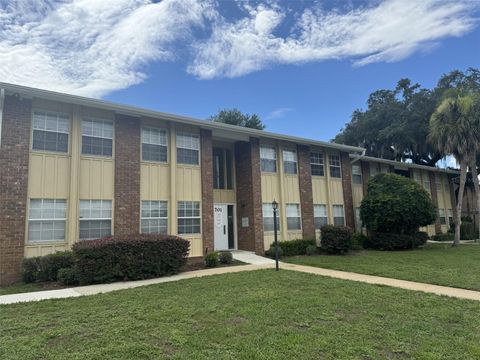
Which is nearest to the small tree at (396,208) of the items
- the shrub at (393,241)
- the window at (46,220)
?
the shrub at (393,241)

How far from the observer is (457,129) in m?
19.1

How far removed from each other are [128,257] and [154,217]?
11.2ft

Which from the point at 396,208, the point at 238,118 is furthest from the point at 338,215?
the point at 238,118

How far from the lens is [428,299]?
7145 millimetres

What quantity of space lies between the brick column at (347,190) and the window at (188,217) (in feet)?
30.9

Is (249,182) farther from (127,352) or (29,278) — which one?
(127,352)

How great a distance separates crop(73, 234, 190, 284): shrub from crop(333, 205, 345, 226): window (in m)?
10.7

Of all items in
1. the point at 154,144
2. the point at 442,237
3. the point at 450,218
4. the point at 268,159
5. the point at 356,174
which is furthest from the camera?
the point at 450,218

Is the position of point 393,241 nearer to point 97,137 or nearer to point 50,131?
point 97,137

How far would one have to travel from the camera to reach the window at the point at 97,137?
40.2 feet

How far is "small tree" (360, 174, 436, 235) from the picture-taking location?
58.1 ft

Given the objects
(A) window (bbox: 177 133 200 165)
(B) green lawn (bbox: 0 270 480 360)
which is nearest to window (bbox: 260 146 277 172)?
(A) window (bbox: 177 133 200 165)

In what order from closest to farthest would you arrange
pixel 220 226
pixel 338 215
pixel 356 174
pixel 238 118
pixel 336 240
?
pixel 336 240
pixel 220 226
pixel 338 215
pixel 356 174
pixel 238 118

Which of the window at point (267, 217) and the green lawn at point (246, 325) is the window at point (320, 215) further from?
the green lawn at point (246, 325)
